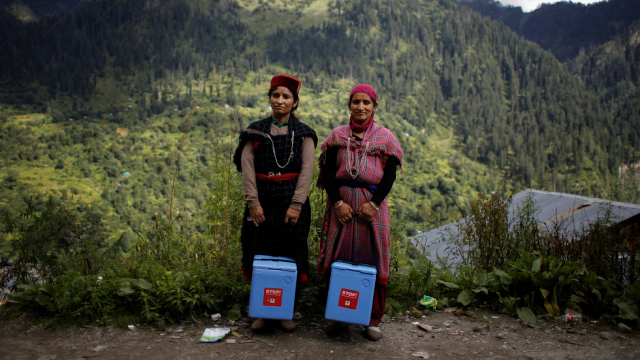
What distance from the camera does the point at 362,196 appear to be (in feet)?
8.50

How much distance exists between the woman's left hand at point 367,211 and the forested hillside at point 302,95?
1640 inches

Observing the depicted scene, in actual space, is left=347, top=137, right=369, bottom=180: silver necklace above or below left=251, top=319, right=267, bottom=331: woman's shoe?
above

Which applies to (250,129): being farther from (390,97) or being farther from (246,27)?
(246,27)

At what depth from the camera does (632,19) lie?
11056 centimetres

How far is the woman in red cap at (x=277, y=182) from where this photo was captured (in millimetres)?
2570

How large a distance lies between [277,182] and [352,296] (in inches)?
35.1

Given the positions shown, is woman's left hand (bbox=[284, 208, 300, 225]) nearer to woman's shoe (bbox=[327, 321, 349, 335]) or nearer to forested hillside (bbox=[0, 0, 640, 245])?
woman's shoe (bbox=[327, 321, 349, 335])

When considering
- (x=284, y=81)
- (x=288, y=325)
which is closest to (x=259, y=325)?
(x=288, y=325)

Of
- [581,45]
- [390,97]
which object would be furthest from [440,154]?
[581,45]

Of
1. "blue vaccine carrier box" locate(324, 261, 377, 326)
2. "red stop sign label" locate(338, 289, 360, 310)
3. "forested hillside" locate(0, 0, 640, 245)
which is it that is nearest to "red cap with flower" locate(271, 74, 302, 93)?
"blue vaccine carrier box" locate(324, 261, 377, 326)

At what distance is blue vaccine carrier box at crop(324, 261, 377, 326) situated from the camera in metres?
2.44

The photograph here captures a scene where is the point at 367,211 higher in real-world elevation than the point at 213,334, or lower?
higher

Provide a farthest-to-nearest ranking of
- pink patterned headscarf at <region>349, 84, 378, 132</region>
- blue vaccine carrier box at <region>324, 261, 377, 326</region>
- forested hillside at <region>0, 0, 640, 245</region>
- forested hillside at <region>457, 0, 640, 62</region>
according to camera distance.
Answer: forested hillside at <region>457, 0, 640, 62</region> < forested hillside at <region>0, 0, 640, 245</region> < pink patterned headscarf at <region>349, 84, 378, 132</region> < blue vaccine carrier box at <region>324, 261, 377, 326</region>

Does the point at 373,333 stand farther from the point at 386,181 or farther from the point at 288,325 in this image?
the point at 386,181
